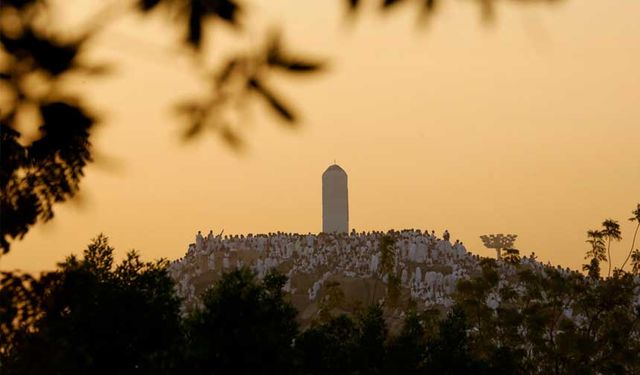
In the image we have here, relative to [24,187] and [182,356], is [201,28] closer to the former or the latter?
[24,187]

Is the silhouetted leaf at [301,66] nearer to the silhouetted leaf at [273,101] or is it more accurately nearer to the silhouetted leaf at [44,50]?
the silhouetted leaf at [273,101]

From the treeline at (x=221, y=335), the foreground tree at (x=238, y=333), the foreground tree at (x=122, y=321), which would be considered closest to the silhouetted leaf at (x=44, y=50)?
the treeline at (x=221, y=335)

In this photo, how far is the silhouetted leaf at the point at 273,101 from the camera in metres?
4.98

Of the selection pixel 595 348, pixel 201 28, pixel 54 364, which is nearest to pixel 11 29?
pixel 201 28

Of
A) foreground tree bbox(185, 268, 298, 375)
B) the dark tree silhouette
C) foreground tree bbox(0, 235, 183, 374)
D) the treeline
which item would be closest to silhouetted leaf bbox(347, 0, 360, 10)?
the dark tree silhouette

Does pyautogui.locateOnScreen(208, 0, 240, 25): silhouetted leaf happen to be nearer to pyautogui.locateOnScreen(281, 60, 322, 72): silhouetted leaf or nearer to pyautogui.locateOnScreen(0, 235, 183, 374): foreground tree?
pyautogui.locateOnScreen(281, 60, 322, 72): silhouetted leaf

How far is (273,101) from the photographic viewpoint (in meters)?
5.17

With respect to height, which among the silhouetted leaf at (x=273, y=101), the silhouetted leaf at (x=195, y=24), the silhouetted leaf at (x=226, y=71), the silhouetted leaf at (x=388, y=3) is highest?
the silhouetted leaf at (x=388, y=3)

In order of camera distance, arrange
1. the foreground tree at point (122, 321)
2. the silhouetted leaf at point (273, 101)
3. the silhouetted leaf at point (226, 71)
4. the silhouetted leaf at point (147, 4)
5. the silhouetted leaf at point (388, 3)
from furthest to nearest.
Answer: the foreground tree at point (122, 321) < the silhouetted leaf at point (226, 71) < the silhouetted leaf at point (147, 4) < the silhouetted leaf at point (388, 3) < the silhouetted leaf at point (273, 101)

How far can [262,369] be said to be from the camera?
1251 inches

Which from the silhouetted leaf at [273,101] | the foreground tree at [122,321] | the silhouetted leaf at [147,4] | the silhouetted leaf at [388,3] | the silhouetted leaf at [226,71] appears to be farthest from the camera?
the foreground tree at [122,321]

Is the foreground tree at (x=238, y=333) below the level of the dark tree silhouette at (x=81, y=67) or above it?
above

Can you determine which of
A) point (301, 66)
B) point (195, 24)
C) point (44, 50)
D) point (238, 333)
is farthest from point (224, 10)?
point (238, 333)

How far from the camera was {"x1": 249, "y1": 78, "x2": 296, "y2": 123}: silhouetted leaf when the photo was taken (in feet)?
16.3
